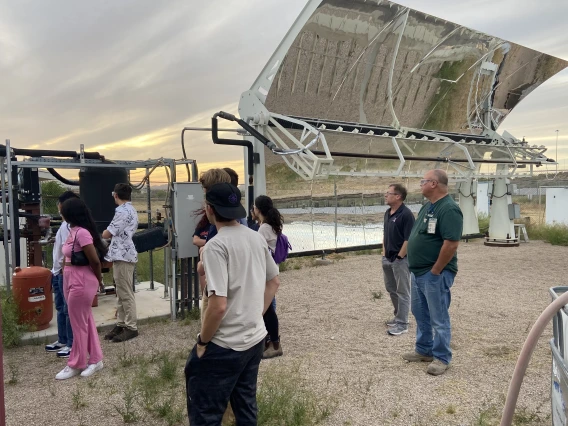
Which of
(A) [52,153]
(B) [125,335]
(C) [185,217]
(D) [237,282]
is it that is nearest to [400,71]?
(C) [185,217]

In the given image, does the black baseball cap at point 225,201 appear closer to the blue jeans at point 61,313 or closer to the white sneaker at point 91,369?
the white sneaker at point 91,369

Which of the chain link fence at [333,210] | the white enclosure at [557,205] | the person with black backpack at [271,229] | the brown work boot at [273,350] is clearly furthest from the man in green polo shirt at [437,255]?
the white enclosure at [557,205]

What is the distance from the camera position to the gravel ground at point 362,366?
11.7 feet

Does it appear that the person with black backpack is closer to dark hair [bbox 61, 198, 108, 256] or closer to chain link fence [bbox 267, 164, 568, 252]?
dark hair [bbox 61, 198, 108, 256]

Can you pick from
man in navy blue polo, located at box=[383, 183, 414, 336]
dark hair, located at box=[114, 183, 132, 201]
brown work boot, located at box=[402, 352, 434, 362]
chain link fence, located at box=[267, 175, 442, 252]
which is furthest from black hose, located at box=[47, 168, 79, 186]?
brown work boot, located at box=[402, 352, 434, 362]

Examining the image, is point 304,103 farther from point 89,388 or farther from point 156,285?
point 89,388

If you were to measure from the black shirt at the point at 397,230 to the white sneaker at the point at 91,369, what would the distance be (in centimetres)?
337

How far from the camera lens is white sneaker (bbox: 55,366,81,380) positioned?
168 inches

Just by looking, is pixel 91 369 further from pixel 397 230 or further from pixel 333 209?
pixel 333 209

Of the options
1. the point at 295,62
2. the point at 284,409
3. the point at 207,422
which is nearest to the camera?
the point at 207,422

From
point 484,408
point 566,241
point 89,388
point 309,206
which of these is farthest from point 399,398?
point 566,241

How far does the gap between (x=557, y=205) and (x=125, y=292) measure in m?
17.4

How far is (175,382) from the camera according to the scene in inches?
162

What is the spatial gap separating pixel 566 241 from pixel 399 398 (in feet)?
39.3
